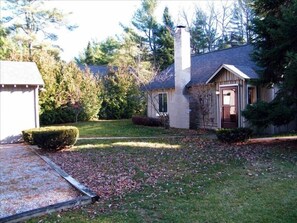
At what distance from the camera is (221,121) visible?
16266 millimetres

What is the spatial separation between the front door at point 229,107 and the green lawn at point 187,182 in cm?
416

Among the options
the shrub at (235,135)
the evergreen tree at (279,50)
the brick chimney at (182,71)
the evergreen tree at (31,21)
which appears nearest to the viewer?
the evergreen tree at (279,50)

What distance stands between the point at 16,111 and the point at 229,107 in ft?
35.2

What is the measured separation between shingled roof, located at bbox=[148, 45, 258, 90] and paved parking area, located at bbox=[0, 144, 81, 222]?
10619 millimetres

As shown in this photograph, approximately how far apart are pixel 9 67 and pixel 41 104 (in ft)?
21.4

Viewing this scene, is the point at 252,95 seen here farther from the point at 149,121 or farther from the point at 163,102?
the point at 149,121

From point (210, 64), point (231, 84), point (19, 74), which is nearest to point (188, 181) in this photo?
point (231, 84)

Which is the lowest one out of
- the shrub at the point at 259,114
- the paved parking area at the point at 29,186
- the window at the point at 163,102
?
the paved parking area at the point at 29,186

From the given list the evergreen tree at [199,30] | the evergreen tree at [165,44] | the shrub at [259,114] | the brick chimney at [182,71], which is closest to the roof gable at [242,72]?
the shrub at [259,114]

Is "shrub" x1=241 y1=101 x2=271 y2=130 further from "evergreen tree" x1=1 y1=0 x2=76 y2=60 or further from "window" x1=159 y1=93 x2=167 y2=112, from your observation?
"evergreen tree" x1=1 y1=0 x2=76 y2=60

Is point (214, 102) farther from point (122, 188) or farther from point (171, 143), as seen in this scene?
point (122, 188)

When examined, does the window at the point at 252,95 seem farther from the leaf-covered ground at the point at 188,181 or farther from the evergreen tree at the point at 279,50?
the leaf-covered ground at the point at 188,181

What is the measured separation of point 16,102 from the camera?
14180 millimetres

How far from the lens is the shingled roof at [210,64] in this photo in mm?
17172
